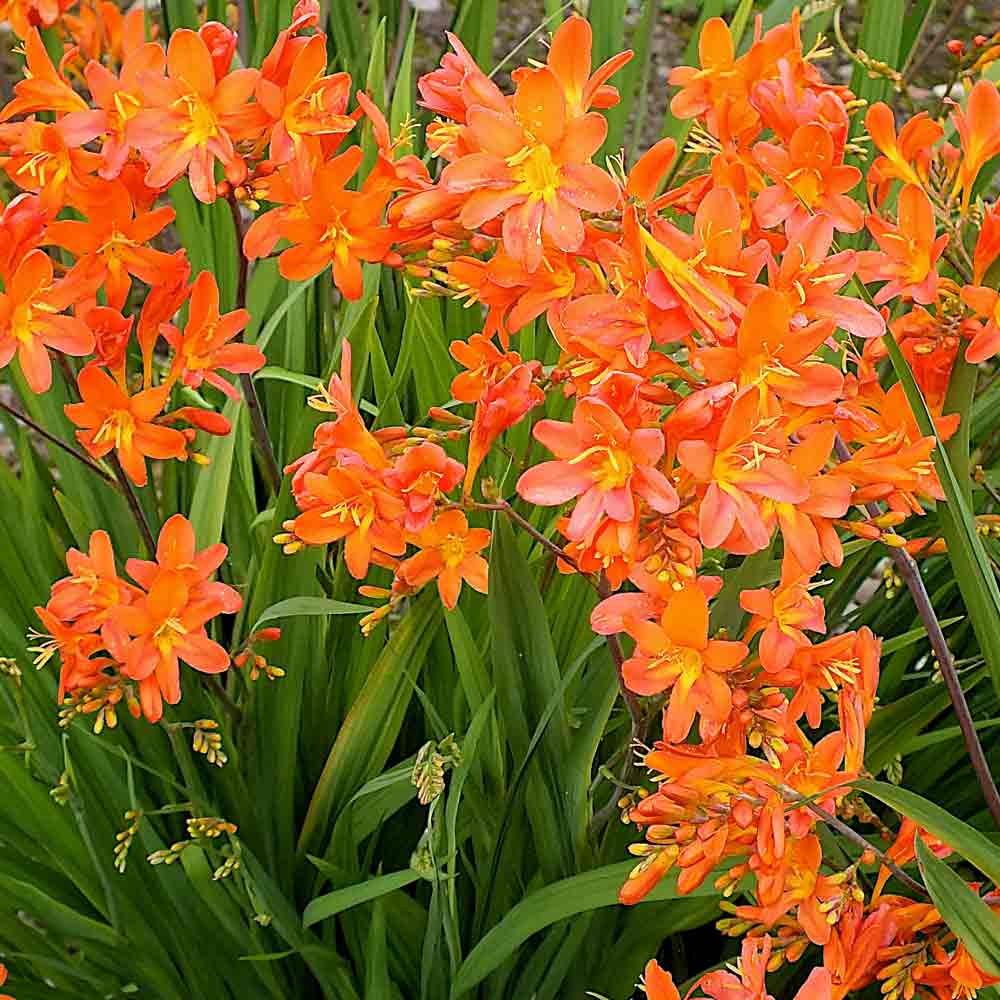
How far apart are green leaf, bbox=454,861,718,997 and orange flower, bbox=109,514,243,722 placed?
319 millimetres

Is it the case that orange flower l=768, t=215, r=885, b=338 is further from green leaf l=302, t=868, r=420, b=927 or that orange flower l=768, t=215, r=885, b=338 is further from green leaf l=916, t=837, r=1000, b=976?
green leaf l=302, t=868, r=420, b=927

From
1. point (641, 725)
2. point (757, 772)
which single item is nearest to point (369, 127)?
point (641, 725)

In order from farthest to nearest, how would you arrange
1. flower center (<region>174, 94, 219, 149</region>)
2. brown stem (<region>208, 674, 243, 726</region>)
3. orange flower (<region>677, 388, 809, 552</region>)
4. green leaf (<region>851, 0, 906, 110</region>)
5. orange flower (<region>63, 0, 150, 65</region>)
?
orange flower (<region>63, 0, 150, 65</region>) < green leaf (<region>851, 0, 906, 110</region>) < brown stem (<region>208, 674, 243, 726</region>) < flower center (<region>174, 94, 219, 149</region>) < orange flower (<region>677, 388, 809, 552</region>)

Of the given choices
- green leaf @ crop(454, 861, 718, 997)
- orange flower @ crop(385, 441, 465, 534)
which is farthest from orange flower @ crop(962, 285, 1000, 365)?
green leaf @ crop(454, 861, 718, 997)

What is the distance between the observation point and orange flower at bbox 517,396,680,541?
74 cm

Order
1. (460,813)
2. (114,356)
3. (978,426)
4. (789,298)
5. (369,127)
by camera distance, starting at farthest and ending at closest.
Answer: (369,127) → (978,426) → (460,813) → (114,356) → (789,298)

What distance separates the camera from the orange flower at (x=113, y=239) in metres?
0.97

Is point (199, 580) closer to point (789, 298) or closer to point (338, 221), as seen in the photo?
point (338, 221)

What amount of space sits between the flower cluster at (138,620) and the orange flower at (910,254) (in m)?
0.54

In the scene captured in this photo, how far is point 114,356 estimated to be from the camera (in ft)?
3.34

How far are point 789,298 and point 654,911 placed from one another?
0.61 m

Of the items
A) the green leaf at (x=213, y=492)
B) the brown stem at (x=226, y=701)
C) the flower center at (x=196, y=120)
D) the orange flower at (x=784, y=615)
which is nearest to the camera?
the orange flower at (x=784, y=615)

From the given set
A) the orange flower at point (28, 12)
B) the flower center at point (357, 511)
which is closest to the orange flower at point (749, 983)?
the flower center at point (357, 511)

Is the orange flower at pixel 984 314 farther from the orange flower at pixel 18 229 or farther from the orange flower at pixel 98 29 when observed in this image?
the orange flower at pixel 98 29
